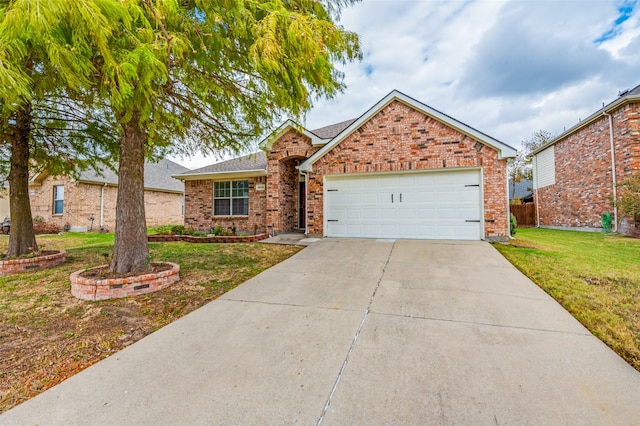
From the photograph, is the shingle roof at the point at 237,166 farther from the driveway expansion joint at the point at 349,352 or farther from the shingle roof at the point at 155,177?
the driveway expansion joint at the point at 349,352

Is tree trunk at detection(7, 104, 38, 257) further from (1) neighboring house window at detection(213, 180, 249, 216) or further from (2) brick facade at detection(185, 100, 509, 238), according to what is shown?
(1) neighboring house window at detection(213, 180, 249, 216)

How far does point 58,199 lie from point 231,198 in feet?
40.0

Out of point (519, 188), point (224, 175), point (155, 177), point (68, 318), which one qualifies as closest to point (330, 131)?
point (224, 175)

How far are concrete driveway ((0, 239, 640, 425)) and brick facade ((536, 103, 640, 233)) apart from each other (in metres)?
11.4

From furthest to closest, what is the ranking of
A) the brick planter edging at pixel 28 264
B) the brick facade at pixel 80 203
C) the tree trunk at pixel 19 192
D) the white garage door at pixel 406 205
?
the brick facade at pixel 80 203
the white garage door at pixel 406 205
the tree trunk at pixel 19 192
the brick planter edging at pixel 28 264

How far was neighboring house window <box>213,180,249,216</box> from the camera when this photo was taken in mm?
12562

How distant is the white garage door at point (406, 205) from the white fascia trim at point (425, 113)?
2.79 feet

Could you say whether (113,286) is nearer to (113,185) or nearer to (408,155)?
(408,155)

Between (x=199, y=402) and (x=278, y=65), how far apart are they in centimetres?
343

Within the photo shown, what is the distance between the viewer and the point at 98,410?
76.7 inches

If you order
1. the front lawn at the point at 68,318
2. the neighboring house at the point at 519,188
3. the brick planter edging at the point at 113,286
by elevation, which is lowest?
the front lawn at the point at 68,318

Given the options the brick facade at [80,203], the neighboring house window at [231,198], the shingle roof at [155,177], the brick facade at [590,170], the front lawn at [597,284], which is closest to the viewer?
the front lawn at [597,284]

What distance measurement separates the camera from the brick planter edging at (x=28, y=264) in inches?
237

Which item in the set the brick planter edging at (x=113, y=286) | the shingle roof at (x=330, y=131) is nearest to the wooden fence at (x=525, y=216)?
the shingle roof at (x=330, y=131)
